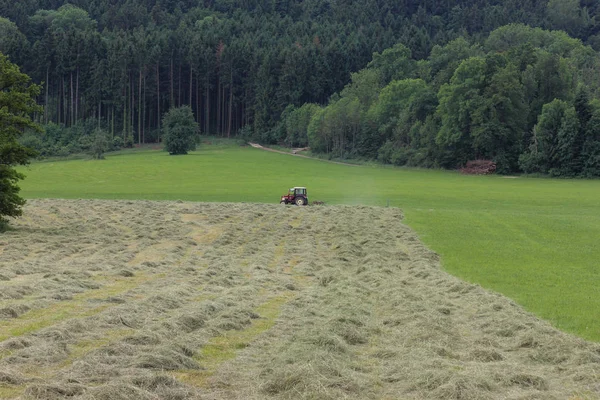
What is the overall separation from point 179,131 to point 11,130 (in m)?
77.2

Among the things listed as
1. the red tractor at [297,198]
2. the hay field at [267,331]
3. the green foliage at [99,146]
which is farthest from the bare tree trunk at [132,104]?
the hay field at [267,331]

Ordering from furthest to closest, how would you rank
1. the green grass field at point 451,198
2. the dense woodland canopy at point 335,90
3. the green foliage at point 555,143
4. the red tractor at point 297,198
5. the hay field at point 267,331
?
the dense woodland canopy at point 335,90, the green foliage at point 555,143, the red tractor at point 297,198, the green grass field at point 451,198, the hay field at point 267,331

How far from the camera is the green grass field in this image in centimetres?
2077

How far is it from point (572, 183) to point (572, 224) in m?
44.3

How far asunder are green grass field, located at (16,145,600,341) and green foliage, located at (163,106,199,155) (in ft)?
10.0

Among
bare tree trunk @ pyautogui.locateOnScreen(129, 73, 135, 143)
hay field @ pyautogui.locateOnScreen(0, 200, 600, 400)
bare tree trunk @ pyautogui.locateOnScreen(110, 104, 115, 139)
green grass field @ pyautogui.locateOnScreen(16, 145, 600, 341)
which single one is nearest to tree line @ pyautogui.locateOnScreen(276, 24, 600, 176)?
green grass field @ pyautogui.locateOnScreen(16, 145, 600, 341)

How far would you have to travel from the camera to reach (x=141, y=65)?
136625mm

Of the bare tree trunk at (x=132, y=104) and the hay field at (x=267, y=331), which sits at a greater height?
the bare tree trunk at (x=132, y=104)

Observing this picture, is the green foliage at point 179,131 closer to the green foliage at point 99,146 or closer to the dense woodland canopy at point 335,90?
the green foliage at point 99,146

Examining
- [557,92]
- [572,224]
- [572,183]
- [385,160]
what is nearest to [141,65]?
[385,160]

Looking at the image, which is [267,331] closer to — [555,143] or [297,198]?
[297,198]

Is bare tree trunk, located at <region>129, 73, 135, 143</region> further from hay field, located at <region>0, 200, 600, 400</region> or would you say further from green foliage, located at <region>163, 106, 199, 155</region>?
hay field, located at <region>0, 200, 600, 400</region>

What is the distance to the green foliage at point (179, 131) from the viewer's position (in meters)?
112

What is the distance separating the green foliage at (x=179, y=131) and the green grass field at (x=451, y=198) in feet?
10.0
